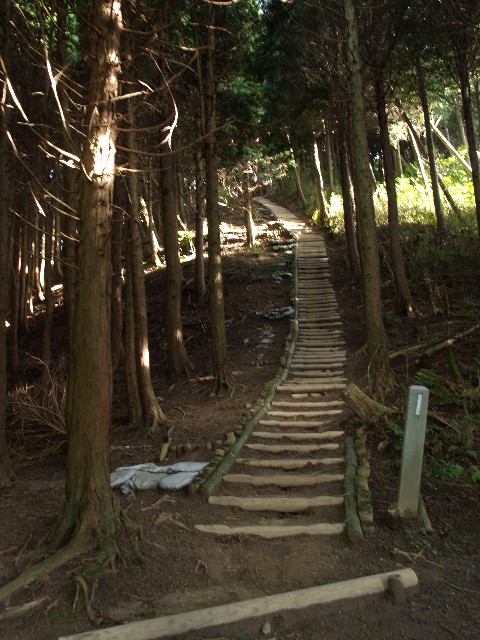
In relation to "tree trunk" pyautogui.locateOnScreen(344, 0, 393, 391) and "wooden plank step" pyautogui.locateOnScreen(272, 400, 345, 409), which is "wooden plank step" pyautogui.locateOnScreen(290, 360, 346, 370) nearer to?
"tree trunk" pyautogui.locateOnScreen(344, 0, 393, 391)

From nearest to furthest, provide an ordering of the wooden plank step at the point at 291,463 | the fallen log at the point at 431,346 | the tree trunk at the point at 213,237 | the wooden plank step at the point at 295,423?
the wooden plank step at the point at 291,463 < the wooden plank step at the point at 295,423 < the fallen log at the point at 431,346 < the tree trunk at the point at 213,237

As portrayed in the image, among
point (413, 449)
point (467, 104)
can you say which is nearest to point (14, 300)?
point (467, 104)

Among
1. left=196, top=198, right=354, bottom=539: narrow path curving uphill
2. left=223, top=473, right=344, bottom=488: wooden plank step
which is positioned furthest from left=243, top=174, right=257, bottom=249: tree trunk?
left=223, top=473, right=344, bottom=488: wooden plank step

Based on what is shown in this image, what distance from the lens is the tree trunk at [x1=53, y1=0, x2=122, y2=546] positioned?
14.4 feet

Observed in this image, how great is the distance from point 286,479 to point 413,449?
1.81m

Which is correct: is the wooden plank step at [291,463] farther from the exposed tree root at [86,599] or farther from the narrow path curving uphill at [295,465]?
the exposed tree root at [86,599]

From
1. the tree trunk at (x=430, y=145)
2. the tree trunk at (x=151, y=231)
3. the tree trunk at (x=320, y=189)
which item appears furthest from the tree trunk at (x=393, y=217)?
the tree trunk at (x=320, y=189)

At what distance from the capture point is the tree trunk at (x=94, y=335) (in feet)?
14.4

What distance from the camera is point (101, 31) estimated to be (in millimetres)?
4570

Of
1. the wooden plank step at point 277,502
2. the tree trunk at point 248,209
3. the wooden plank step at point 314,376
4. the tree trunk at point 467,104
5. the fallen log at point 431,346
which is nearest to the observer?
the wooden plank step at point 277,502

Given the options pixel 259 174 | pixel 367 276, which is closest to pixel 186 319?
pixel 367 276

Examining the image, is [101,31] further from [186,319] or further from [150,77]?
[186,319]

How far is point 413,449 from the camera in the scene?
15.6 feet

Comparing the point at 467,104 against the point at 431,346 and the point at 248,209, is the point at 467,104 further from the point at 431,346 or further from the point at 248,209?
the point at 248,209
